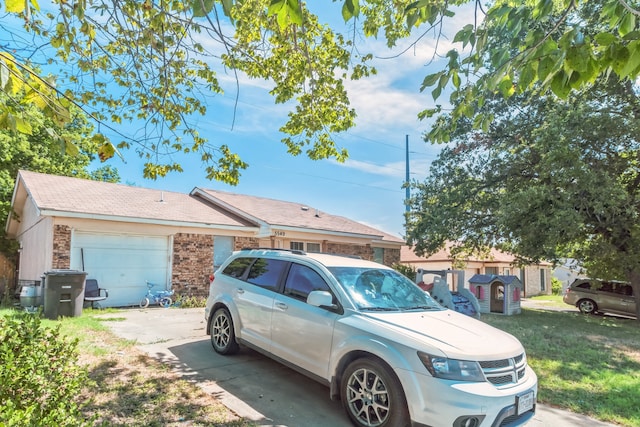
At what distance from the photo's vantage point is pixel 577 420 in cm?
454

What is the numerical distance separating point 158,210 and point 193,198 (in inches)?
162

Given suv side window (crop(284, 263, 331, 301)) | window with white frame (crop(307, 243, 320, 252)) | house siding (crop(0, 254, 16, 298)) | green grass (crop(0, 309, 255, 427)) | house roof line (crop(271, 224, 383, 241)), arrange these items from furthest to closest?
1. window with white frame (crop(307, 243, 320, 252))
2. house siding (crop(0, 254, 16, 298))
3. house roof line (crop(271, 224, 383, 241))
4. suv side window (crop(284, 263, 331, 301))
5. green grass (crop(0, 309, 255, 427))

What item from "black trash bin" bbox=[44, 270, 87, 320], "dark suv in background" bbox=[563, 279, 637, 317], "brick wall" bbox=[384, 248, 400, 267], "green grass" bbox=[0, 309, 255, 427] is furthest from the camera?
"brick wall" bbox=[384, 248, 400, 267]

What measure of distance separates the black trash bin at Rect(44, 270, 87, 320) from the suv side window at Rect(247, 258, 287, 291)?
5.98m

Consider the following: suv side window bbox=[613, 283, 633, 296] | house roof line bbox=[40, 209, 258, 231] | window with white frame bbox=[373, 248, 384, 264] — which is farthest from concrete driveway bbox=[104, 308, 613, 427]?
suv side window bbox=[613, 283, 633, 296]

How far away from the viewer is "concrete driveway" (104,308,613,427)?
4.29m

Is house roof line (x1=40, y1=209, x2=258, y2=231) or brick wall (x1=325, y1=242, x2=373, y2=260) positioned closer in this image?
house roof line (x1=40, y1=209, x2=258, y2=231)

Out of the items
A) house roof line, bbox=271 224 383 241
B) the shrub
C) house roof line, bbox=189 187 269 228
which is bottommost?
the shrub

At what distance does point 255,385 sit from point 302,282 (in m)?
1.45

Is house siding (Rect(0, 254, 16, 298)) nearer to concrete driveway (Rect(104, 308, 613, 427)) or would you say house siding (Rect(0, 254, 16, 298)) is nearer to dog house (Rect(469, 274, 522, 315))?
concrete driveway (Rect(104, 308, 613, 427))

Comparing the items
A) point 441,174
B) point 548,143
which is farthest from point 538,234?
point 441,174

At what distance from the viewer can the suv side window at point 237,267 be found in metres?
6.30

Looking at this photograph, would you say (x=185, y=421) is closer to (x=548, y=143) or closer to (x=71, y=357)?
(x=71, y=357)

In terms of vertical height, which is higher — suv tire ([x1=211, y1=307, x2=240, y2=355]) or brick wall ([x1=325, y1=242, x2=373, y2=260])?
A: brick wall ([x1=325, y1=242, x2=373, y2=260])
